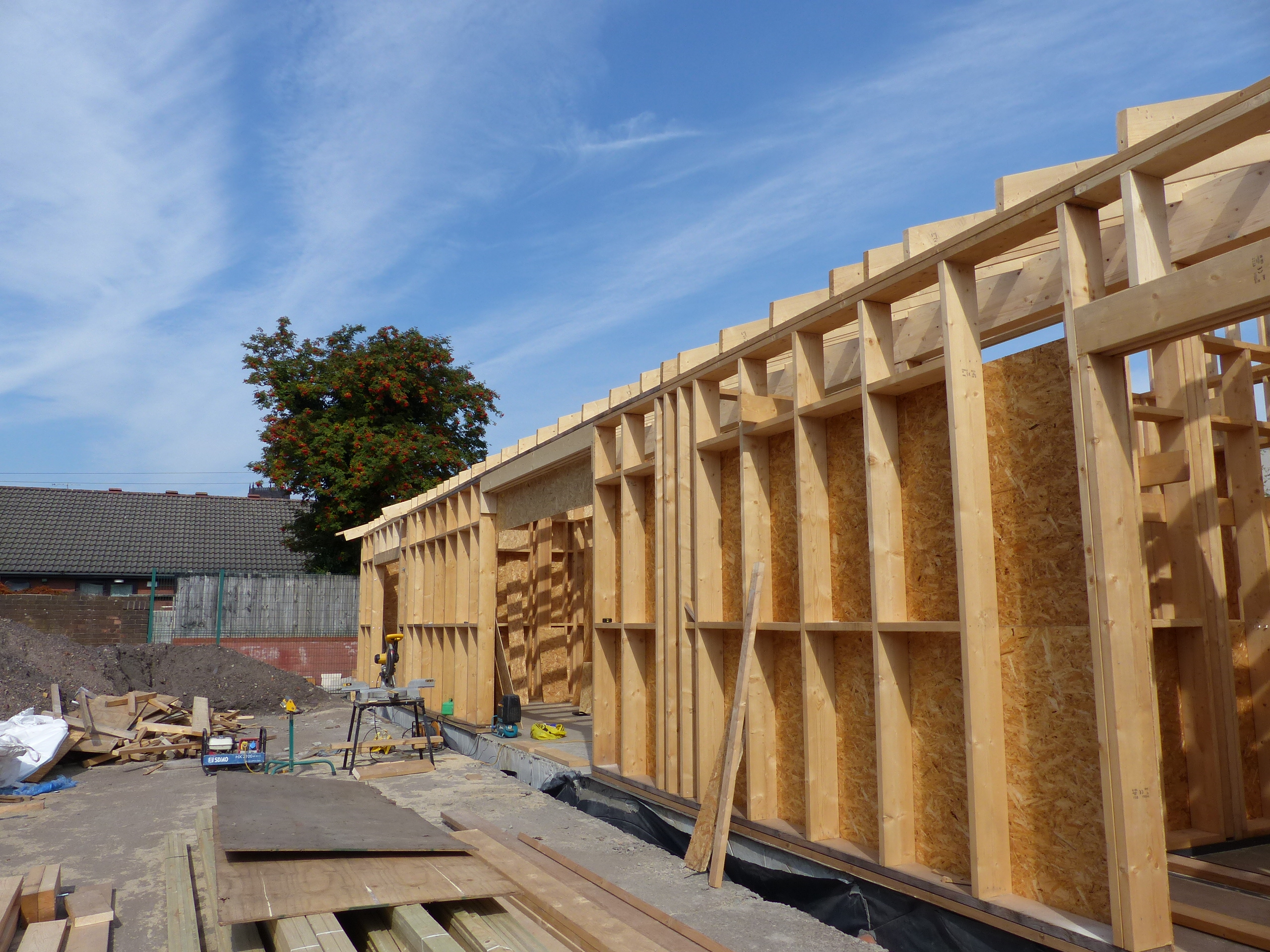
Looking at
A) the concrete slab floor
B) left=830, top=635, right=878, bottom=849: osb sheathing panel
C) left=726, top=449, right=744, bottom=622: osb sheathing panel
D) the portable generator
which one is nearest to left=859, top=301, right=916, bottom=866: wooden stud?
left=830, top=635, right=878, bottom=849: osb sheathing panel

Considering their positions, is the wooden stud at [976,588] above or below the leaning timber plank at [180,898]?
above

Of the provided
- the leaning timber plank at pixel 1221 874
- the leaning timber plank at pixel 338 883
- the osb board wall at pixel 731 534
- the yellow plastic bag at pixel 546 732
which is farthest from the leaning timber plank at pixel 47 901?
the leaning timber plank at pixel 1221 874

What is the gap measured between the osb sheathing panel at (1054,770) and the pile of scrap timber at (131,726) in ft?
37.4

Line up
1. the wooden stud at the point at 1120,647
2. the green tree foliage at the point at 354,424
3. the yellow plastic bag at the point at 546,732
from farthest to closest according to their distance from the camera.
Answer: the green tree foliage at the point at 354,424
the yellow plastic bag at the point at 546,732
the wooden stud at the point at 1120,647

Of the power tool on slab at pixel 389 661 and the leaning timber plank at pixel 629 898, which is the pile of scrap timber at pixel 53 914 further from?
the power tool on slab at pixel 389 661

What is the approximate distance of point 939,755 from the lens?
203 inches

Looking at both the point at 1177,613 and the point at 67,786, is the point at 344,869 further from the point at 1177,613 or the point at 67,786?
the point at 67,786

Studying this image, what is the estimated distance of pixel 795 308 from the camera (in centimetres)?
671

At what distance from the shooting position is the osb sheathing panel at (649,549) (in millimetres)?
8719

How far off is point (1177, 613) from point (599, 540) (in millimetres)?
5389

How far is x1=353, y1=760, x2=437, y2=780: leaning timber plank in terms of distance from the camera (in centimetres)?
1049

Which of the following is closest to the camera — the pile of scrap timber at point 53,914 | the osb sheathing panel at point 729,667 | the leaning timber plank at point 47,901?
the pile of scrap timber at point 53,914

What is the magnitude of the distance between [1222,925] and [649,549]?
214 inches

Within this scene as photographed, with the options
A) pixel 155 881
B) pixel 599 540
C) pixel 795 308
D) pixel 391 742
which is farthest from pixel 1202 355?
pixel 391 742
